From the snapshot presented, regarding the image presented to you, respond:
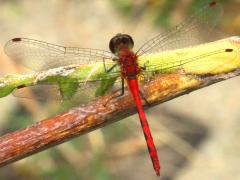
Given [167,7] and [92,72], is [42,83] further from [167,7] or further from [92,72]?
[167,7]

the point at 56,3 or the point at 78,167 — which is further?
the point at 56,3

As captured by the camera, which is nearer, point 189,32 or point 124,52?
point 124,52

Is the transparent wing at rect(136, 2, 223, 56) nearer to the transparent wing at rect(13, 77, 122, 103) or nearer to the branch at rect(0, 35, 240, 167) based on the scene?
the transparent wing at rect(13, 77, 122, 103)

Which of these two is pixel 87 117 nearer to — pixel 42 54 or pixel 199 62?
pixel 199 62

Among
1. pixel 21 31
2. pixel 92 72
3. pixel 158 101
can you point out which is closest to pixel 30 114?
pixel 21 31

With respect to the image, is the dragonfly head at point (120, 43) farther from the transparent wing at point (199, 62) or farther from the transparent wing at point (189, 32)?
the transparent wing at point (199, 62)

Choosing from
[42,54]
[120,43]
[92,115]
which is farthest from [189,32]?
[92,115]
